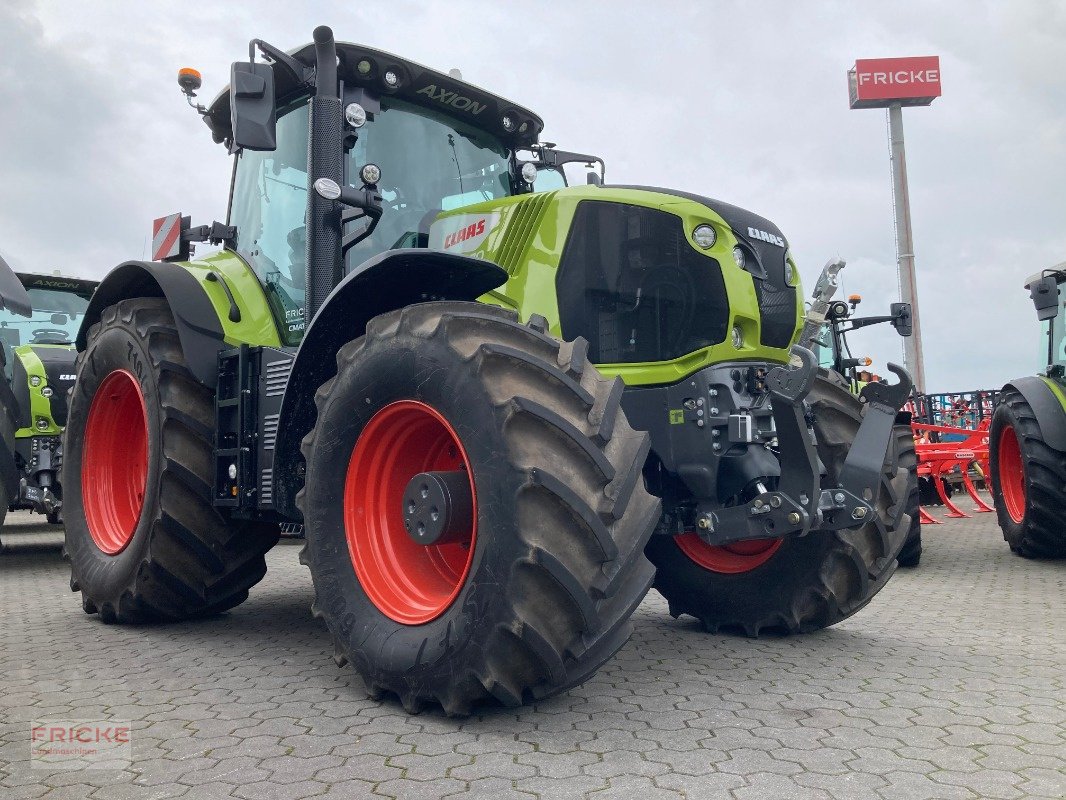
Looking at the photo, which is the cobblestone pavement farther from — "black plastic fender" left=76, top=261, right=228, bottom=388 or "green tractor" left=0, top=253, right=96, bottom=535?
"green tractor" left=0, top=253, right=96, bottom=535

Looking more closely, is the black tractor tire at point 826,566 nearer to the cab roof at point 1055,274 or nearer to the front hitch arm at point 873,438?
the front hitch arm at point 873,438

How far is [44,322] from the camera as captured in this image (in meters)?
10.2

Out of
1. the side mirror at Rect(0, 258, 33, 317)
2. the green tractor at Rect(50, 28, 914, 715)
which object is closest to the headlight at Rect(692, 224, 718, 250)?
the green tractor at Rect(50, 28, 914, 715)

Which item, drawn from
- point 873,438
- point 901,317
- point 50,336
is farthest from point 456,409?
point 50,336

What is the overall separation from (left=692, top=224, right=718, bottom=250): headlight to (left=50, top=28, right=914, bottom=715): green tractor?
11 mm

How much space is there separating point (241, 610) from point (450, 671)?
3062 millimetres

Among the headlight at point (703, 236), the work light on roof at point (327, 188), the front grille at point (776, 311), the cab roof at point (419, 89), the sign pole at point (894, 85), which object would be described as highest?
the sign pole at point (894, 85)

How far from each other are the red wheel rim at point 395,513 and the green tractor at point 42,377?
13.9 feet

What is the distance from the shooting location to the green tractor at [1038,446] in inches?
299

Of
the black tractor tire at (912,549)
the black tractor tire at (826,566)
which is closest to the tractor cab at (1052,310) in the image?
the black tractor tire at (912,549)

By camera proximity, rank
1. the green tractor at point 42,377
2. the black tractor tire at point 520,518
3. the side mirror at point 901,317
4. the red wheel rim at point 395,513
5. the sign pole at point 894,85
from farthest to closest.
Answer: the sign pole at point 894,85, the side mirror at point 901,317, the green tractor at point 42,377, the red wheel rim at point 395,513, the black tractor tire at point 520,518

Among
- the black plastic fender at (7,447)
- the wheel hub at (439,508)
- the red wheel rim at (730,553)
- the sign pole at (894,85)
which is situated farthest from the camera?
the sign pole at (894,85)

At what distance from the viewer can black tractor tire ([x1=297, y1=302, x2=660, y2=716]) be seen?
275 centimetres

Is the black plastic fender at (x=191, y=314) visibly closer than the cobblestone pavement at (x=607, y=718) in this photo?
No
